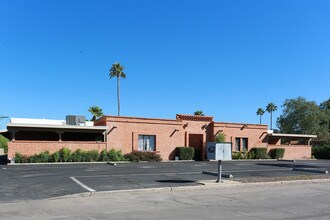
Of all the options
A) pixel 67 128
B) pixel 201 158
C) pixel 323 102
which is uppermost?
pixel 323 102

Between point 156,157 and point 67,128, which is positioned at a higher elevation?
point 67,128

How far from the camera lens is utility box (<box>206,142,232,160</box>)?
16.2 metres

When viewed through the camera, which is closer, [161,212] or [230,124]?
[161,212]

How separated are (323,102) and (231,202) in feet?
280

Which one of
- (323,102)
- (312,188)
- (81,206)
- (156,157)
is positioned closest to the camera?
(81,206)

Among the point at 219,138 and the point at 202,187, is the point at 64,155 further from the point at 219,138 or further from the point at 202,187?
the point at 202,187

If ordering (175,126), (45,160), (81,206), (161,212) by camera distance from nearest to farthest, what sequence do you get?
1. (161,212)
2. (81,206)
3. (45,160)
4. (175,126)

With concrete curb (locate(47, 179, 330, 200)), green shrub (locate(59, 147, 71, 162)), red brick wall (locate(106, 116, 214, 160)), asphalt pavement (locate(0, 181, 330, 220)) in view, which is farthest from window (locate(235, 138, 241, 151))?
asphalt pavement (locate(0, 181, 330, 220))

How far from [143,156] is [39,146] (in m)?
8.80

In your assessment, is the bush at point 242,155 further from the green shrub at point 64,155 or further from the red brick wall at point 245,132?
the green shrub at point 64,155

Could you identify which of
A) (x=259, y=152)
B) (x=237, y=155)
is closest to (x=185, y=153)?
(x=237, y=155)

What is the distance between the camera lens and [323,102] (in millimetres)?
89062

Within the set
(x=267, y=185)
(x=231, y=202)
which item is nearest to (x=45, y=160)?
(x=267, y=185)

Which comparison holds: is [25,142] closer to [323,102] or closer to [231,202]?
[231,202]
